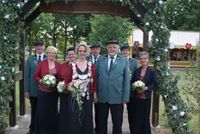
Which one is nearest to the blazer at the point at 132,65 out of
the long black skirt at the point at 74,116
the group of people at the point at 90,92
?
the group of people at the point at 90,92

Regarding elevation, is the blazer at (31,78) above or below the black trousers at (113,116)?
above

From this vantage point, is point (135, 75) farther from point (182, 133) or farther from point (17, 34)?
point (17, 34)

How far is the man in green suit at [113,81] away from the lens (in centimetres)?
762

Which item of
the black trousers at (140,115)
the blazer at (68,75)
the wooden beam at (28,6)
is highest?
the wooden beam at (28,6)

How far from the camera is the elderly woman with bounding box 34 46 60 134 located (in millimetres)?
7758

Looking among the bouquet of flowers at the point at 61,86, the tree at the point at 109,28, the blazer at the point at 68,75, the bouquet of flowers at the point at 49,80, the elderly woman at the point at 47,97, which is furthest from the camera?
the tree at the point at 109,28

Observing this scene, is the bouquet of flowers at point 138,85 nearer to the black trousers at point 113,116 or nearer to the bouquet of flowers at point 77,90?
the black trousers at point 113,116

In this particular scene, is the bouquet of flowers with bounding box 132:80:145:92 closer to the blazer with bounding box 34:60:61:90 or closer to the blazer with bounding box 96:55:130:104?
the blazer with bounding box 96:55:130:104

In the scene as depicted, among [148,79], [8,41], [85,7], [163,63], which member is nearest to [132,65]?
[163,63]

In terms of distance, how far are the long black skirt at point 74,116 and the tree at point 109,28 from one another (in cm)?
1711

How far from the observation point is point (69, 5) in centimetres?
881

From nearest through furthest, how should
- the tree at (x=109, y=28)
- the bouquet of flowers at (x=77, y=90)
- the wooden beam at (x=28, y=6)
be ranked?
the bouquet of flowers at (x=77, y=90) → the wooden beam at (x=28, y=6) → the tree at (x=109, y=28)

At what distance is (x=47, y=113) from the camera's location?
314 inches

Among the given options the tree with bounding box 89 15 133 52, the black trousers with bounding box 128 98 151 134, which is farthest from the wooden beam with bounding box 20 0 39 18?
the tree with bounding box 89 15 133 52
